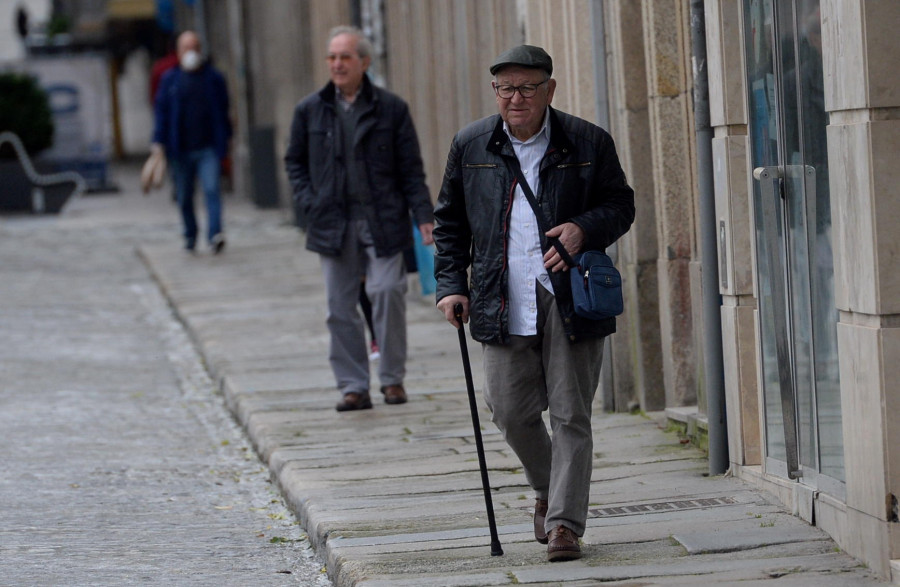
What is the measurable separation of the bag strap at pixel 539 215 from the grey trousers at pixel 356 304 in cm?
303

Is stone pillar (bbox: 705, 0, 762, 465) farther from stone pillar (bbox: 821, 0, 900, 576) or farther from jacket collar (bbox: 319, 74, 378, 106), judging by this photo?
jacket collar (bbox: 319, 74, 378, 106)

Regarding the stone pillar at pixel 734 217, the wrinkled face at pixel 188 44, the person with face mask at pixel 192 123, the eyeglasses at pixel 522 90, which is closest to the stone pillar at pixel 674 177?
the stone pillar at pixel 734 217

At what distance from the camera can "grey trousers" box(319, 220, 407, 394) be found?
8.16 meters

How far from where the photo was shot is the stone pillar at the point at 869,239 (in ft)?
15.1

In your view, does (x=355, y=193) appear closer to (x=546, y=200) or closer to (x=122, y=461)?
(x=122, y=461)

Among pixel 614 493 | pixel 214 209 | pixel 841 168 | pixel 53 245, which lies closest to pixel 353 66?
pixel 614 493

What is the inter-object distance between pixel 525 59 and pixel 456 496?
6.69 ft

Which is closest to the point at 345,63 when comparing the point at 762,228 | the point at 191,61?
the point at 762,228

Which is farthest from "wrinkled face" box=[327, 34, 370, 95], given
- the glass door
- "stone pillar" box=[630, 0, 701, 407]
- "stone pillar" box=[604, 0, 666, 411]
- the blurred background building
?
the glass door

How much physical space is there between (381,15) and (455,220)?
8.82 meters

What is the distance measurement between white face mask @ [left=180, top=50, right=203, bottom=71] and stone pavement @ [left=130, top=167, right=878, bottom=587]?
5605 mm

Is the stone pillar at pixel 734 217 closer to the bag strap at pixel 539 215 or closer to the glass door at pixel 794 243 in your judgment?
the glass door at pixel 794 243

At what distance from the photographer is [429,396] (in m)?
8.77

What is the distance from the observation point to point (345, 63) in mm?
8086
